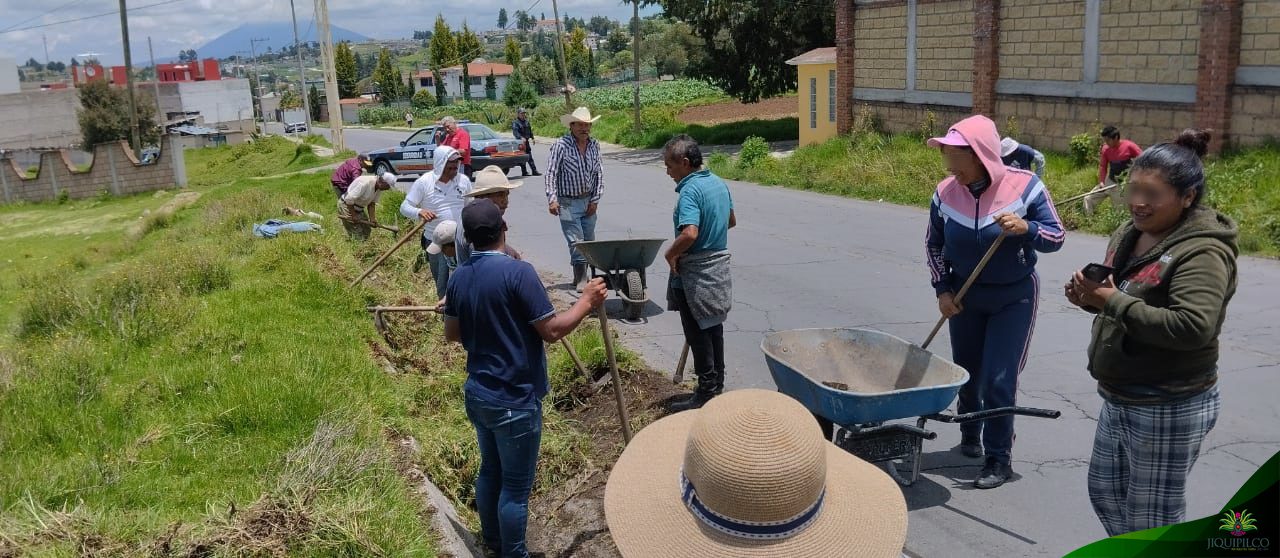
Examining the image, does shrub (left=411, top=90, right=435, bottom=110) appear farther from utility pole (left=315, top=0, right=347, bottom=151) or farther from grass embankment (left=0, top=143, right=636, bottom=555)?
grass embankment (left=0, top=143, right=636, bottom=555)

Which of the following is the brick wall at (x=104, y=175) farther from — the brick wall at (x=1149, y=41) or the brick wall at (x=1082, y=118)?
the brick wall at (x=1149, y=41)

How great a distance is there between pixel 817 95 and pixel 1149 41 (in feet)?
32.9

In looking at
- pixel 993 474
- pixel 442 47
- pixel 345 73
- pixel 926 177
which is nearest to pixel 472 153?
pixel 926 177

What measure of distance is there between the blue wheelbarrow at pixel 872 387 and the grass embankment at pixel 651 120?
25.8m

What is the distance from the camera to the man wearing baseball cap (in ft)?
39.5

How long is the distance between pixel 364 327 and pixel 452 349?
930 millimetres

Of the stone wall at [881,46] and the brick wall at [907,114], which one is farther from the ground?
the stone wall at [881,46]

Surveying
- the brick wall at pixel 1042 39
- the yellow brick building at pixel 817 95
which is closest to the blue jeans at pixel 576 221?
the brick wall at pixel 1042 39

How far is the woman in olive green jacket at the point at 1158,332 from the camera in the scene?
3342 mm

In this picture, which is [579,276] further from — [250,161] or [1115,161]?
[250,161]

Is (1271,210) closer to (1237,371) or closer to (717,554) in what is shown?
(1237,371)

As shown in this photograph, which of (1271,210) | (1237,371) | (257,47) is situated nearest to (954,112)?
(1271,210)

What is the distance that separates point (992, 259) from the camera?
502 cm

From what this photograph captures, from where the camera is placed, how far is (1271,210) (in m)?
12.1
